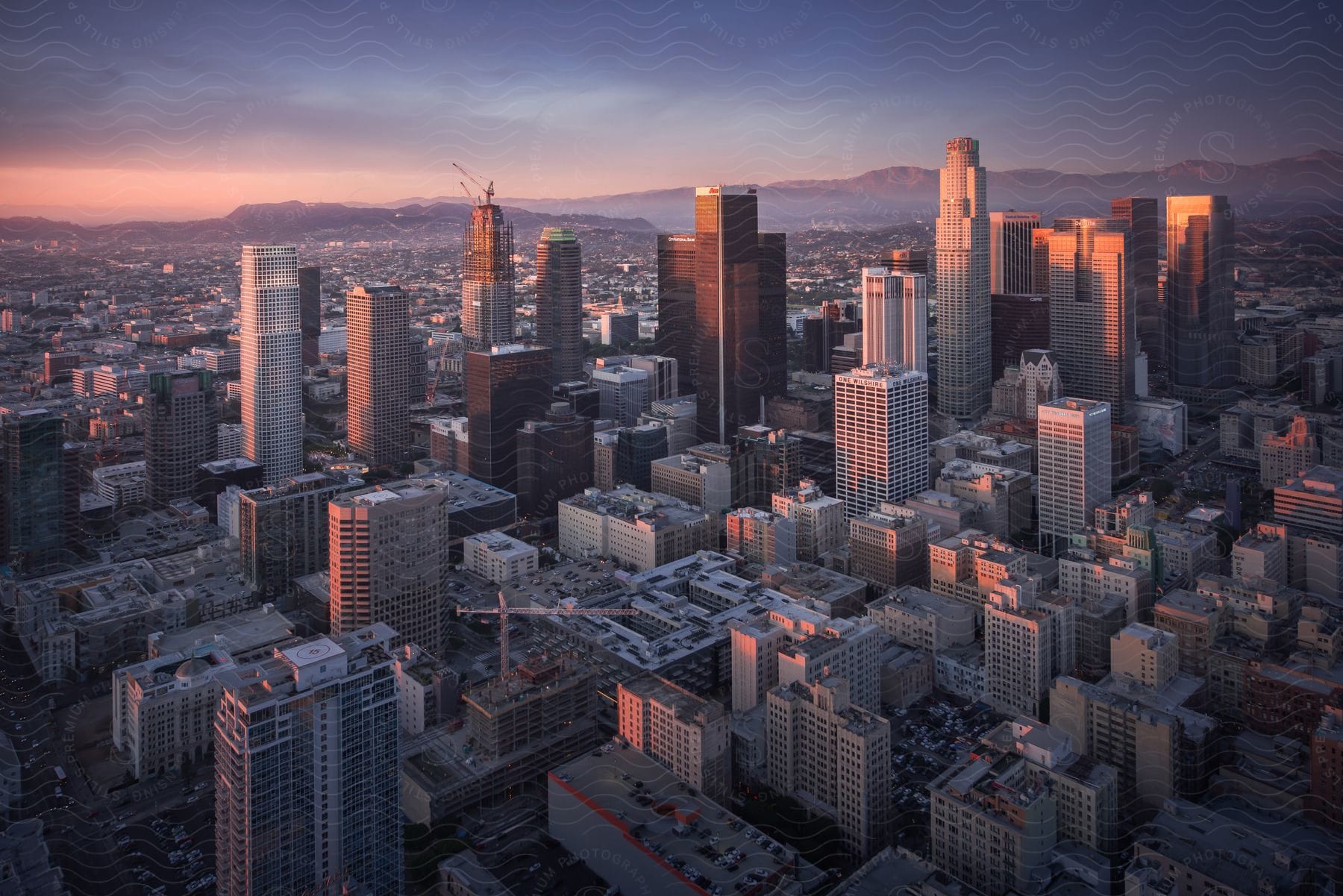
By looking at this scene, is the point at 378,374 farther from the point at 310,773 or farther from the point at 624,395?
the point at 310,773

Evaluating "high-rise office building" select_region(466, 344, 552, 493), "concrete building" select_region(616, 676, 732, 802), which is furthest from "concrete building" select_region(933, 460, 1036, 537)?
"concrete building" select_region(616, 676, 732, 802)

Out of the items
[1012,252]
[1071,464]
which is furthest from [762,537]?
[1012,252]

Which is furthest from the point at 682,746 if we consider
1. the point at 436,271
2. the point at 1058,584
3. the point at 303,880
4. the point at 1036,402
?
the point at 436,271

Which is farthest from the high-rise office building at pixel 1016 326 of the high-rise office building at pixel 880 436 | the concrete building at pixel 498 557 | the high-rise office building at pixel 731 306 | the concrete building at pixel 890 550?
the concrete building at pixel 498 557

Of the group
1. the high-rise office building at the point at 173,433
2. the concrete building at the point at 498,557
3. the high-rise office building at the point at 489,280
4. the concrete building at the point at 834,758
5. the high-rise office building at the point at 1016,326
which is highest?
the high-rise office building at the point at 489,280

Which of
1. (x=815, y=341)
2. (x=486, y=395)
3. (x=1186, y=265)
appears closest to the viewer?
(x=486, y=395)

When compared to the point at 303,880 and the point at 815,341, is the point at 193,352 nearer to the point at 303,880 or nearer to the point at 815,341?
the point at 815,341

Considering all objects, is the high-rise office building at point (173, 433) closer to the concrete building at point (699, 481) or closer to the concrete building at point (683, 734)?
the concrete building at point (699, 481)
